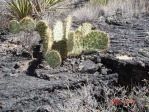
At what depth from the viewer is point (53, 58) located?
506 centimetres

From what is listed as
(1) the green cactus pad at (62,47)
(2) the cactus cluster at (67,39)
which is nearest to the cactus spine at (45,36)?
(2) the cactus cluster at (67,39)

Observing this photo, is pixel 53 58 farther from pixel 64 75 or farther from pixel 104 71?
pixel 104 71

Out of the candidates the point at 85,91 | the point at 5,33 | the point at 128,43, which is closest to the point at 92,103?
the point at 85,91

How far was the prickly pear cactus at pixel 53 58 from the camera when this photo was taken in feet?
16.6

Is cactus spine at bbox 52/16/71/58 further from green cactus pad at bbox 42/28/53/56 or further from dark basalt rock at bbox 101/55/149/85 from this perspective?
dark basalt rock at bbox 101/55/149/85

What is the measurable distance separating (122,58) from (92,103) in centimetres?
136

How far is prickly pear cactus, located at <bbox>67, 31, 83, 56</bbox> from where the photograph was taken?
5395 millimetres

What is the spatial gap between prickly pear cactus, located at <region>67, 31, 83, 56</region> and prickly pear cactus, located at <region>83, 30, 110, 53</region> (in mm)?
109

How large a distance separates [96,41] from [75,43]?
45 centimetres

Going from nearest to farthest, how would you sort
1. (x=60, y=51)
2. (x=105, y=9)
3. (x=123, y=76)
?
(x=123, y=76) < (x=60, y=51) < (x=105, y=9)

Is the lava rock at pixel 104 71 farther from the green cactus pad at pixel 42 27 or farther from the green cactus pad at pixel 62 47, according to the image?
the green cactus pad at pixel 42 27

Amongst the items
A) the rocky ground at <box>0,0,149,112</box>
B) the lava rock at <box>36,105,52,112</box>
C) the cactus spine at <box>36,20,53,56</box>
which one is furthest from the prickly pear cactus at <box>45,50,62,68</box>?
the lava rock at <box>36,105,52,112</box>

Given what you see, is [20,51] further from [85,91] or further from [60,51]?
[85,91]

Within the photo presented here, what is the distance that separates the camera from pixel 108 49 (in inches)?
232
